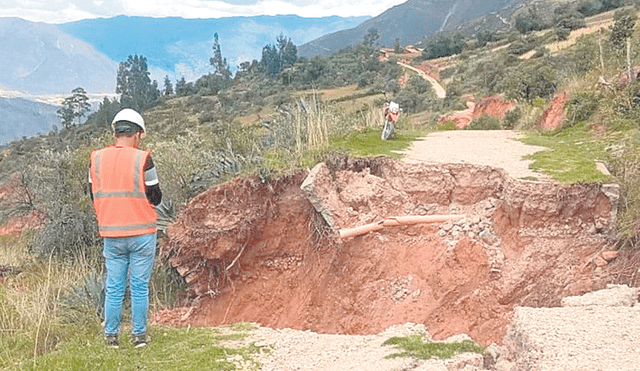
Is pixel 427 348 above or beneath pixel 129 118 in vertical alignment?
beneath

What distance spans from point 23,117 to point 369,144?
479ft

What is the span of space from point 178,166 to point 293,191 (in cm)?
205

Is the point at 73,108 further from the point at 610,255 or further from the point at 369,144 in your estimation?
the point at 610,255

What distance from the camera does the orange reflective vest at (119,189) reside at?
450 cm

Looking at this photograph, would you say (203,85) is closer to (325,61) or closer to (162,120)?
(325,61)

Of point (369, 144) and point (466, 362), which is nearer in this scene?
point (466, 362)

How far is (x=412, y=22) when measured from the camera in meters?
163

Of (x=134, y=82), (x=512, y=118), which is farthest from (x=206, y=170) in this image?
(x=134, y=82)

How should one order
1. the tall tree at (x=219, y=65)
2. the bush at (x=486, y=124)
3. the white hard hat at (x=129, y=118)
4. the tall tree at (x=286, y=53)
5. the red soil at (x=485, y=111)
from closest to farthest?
the white hard hat at (x=129, y=118), the bush at (x=486, y=124), the red soil at (x=485, y=111), the tall tree at (x=286, y=53), the tall tree at (x=219, y=65)

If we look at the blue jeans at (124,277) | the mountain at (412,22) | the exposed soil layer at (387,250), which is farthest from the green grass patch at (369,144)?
the mountain at (412,22)

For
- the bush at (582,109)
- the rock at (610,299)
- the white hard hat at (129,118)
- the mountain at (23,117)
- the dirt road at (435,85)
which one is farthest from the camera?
the mountain at (23,117)

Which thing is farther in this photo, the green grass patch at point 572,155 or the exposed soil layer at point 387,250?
the green grass patch at point 572,155

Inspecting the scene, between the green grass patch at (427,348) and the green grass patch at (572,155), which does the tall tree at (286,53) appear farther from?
the green grass patch at (427,348)

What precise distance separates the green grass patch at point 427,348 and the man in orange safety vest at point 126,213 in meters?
2.06
